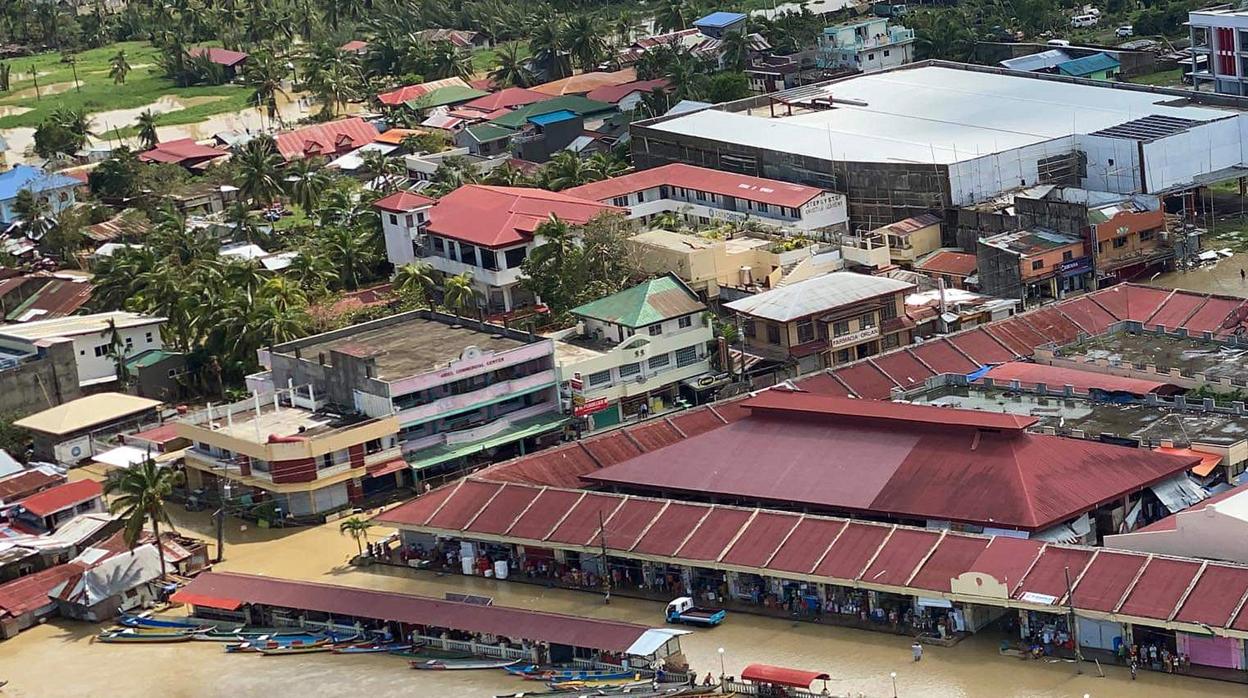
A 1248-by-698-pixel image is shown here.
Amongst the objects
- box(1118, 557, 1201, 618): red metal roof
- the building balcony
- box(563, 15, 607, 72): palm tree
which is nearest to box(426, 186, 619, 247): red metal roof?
the building balcony

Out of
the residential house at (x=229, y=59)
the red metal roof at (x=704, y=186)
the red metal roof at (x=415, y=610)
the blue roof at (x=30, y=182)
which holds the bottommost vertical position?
the red metal roof at (x=415, y=610)

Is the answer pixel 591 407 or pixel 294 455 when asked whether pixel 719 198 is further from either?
pixel 294 455

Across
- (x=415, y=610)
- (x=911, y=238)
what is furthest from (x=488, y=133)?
(x=415, y=610)

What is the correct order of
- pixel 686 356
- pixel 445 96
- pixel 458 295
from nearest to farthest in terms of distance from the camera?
pixel 686 356
pixel 458 295
pixel 445 96

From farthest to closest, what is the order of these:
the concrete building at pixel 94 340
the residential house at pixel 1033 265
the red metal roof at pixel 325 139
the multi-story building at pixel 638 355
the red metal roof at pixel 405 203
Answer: the red metal roof at pixel 325 139
the red metal roof at pixel 405 203
the concrete building at pixel 94 340
the residential house at pixel 1033 265
the multi-story building at pixel 638 355

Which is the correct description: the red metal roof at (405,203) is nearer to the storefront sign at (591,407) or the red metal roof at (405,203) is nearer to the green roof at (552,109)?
the storefront sign at (591,407)

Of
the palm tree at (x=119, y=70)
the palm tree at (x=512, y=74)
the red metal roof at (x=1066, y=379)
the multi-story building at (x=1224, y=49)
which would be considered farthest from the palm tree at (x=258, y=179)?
the palm tree at (x=119, y=70)
